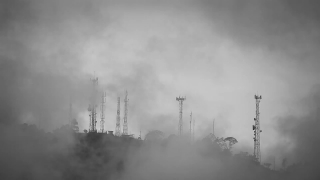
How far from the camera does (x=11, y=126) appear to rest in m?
163

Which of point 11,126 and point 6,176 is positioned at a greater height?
point 11,126

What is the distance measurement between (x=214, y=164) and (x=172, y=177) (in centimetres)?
1567

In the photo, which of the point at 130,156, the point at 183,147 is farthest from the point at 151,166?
the point at 183,147

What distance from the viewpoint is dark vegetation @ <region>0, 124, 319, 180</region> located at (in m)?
154

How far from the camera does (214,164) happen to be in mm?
175375

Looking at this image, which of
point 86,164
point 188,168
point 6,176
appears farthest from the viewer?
point 188,168

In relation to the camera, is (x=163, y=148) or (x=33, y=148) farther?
(x=163, y=148)

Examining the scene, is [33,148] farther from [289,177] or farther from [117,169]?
[289,177]

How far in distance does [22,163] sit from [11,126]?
44.1 feet

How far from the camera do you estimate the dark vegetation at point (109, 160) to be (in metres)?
154

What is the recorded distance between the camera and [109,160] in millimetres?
165250

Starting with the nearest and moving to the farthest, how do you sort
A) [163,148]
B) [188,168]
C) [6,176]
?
1. [6,176]
2. [188,168]
3. [163,148]

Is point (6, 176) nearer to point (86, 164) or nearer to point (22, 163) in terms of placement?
point (22, 163)

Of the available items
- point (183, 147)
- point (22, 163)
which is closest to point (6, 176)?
point (22, 163)
